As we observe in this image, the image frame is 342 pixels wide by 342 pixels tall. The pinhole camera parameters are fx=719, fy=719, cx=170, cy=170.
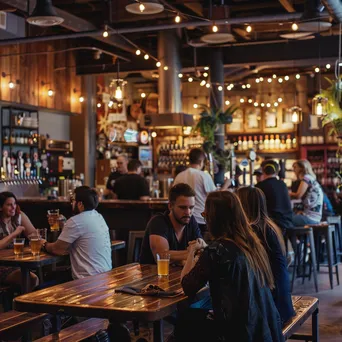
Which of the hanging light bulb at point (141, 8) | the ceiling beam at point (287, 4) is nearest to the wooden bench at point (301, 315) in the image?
the hanging light bulb at point (141, 8)

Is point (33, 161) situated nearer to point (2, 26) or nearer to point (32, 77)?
point (32, 77)

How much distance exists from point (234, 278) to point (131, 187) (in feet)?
20.2

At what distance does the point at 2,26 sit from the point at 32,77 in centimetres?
160

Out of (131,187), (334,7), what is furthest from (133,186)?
(334,7)

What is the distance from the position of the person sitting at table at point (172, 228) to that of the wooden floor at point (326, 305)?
1890 mm

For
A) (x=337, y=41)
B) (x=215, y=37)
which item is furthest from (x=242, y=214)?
(x=337, y=41)

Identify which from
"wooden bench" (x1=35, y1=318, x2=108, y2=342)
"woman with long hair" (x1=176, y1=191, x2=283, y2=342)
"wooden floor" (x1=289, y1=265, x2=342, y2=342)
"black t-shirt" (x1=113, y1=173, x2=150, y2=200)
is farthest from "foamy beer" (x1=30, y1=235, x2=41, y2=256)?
"black t-shirt" (x1=113, y1=173, x2=150, y2=200)

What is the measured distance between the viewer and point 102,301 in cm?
385

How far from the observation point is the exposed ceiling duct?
27.7ft

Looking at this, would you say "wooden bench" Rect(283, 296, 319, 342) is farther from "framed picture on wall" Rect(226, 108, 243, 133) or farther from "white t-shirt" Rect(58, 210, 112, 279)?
"framed picture on wall" Rect(226, 108, 243, 133)

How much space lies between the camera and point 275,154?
18438 mm

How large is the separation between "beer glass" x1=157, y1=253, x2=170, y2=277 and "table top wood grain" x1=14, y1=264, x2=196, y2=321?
0.09 meters

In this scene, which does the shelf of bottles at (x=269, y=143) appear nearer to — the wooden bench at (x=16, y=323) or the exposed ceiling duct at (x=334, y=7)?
the exposed ceiling duct at (x=334, y=7)

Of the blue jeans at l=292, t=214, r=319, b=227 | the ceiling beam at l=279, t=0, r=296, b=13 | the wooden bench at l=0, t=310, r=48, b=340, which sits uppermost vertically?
the ceiling beam at l=279, t=0, r=296, b=13
